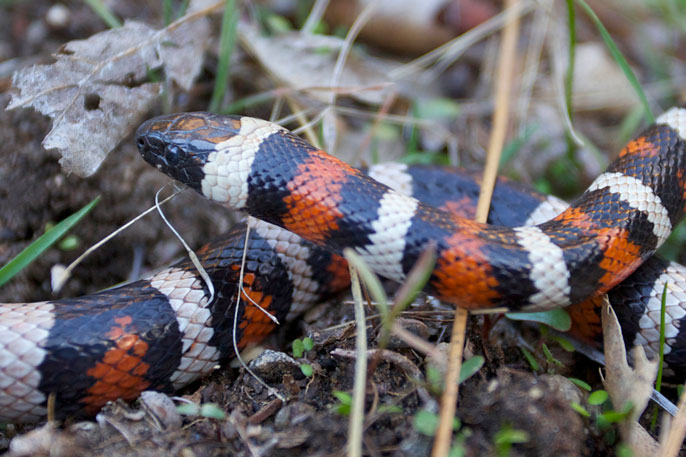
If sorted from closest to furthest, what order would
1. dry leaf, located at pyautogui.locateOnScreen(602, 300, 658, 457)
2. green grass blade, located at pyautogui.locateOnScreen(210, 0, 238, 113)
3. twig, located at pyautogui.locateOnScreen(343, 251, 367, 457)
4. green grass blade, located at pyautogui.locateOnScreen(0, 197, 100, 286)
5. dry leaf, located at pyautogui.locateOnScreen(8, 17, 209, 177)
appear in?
twig, located at pyautogui.locateOnScreen(343, 251, 367, 457) < dry leaf, located at pyautogui.locateOnScreen(602, 300, 658, 457) < green grass blade, located at pyautogui.locateOnScreen(0, 197, 100, 286) < dry leaf, located at pyautogui.locateOnScreen(8, 17, 209, 177) < green grass blade, located at pyautogui.locateOnScreen(210, 0, 238, 113)

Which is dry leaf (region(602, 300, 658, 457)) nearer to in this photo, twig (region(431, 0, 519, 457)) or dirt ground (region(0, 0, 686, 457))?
dirt ground (region(0, 0, 686, 457))

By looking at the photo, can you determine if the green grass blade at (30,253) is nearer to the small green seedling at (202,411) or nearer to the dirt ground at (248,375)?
the dirt ground at (248,375)

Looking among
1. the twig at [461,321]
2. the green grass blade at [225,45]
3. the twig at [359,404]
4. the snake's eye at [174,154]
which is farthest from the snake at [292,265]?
the green grass blade at [225,45]

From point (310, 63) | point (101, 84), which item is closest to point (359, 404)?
point (101, 84)

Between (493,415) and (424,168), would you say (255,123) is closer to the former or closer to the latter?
(424,168)

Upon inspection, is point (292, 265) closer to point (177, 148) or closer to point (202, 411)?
point (177, 148)

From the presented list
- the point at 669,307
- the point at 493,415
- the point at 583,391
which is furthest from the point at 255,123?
the point at 669,307

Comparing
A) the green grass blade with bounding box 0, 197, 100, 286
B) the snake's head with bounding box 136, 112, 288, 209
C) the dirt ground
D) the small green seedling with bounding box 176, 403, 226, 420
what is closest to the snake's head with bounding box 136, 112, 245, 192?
the snake's head with bounding box 136, 112, 288, 209
